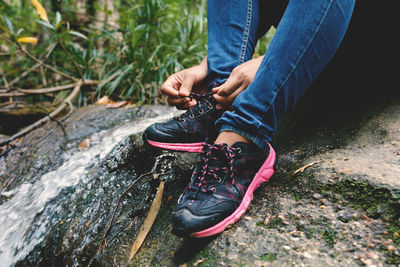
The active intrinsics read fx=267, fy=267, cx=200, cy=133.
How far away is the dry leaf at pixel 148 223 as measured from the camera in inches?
38.5

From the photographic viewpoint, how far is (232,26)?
125 centimetres

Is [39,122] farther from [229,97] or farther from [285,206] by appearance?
[285,206]

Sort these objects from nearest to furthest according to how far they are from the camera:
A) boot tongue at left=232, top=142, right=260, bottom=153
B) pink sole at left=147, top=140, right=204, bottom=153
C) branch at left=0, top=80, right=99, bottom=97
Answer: boot tongue at left=232, top=142, right=260, bottom=153 → pink sole at left=147, top=140, right=204, bottom=153 → branch at left=0, top=80, right=99, bottom=97

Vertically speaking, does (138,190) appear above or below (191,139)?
below

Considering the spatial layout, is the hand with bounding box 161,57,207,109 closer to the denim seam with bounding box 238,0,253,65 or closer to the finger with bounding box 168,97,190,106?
the finger with bounding box 168,97,190,106

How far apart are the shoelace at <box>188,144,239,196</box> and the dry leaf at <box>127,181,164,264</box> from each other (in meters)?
0.25

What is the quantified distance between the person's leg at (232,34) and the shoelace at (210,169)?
1.31 ft

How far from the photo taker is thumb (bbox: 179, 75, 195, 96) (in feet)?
4.12

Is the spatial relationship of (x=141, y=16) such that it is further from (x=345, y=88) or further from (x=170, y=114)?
(x=345, y=88)

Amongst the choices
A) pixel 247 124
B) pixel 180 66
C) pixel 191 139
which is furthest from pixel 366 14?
pixel 180 66

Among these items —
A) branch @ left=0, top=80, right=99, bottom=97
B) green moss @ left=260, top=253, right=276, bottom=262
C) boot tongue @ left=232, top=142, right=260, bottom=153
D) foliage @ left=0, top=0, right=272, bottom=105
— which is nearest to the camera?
green moss @ left=260, top=253, right=276, bottom=262

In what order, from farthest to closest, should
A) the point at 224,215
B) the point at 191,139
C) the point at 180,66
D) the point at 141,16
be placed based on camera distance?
the point at 141,16 → the point at 180,66 → the point at 191,139 → the point at 224,215

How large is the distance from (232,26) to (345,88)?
2.20ft

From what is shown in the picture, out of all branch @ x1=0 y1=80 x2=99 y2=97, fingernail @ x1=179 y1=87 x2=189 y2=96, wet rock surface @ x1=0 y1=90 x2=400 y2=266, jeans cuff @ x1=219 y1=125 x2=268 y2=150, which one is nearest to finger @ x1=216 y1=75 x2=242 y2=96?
jeans cuff @ x1=219 y1=125 x2=268 y2=150
